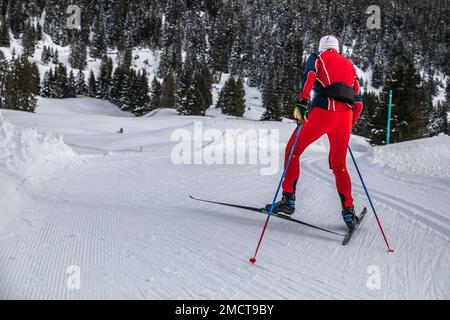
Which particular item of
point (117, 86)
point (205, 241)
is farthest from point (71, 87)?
point (205, 241)

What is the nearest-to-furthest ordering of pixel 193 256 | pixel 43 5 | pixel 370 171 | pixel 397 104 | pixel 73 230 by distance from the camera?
pixel 193 256, pixel 73 230, pixel 370 171, pixel 397 104, pixel 43 5

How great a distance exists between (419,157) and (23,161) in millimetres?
8460

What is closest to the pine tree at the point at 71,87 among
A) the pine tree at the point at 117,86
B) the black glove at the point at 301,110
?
the pine tree at the point at 117,86

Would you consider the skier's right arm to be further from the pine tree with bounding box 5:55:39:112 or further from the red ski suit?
the pine tree with bounding box 5:55:39:112

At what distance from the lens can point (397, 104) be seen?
30.8 metres

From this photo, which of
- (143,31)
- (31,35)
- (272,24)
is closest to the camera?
(31,35)

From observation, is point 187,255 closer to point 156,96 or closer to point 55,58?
point 156,96

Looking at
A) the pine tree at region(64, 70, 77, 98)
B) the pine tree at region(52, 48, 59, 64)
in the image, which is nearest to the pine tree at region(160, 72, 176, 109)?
the pine tree at region(64, 70, 77, 98)

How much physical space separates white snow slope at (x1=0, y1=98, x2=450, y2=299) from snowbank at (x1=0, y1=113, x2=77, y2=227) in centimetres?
5

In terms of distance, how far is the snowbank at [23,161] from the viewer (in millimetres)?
4604

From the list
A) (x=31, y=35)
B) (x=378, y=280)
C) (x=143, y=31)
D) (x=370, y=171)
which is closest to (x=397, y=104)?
(x=370, y=171)
